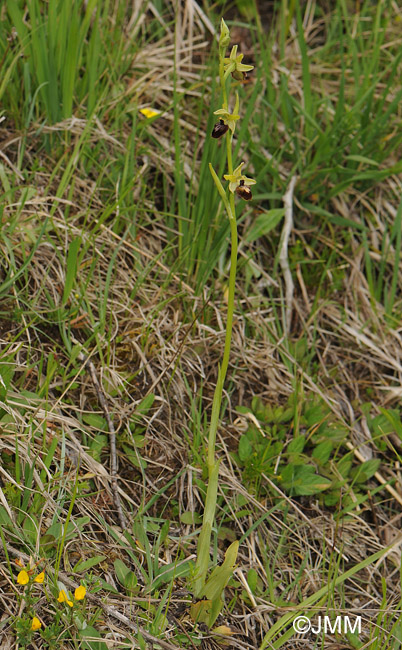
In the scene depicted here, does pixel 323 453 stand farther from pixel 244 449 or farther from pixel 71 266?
pixel 71 266

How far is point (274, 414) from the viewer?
213 cm

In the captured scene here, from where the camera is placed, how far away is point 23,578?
141 centimetres

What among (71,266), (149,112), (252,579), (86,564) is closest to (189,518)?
(252,579)

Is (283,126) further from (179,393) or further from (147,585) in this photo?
(147,585)

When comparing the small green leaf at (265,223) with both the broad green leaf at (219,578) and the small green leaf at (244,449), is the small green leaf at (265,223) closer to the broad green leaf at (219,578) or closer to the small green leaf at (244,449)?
the small green leaf at (244,449)

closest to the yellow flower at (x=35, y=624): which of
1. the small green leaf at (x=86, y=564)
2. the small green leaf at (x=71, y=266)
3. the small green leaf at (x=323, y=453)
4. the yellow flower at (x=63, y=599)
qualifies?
the yellow flower at (x=63, y=599)

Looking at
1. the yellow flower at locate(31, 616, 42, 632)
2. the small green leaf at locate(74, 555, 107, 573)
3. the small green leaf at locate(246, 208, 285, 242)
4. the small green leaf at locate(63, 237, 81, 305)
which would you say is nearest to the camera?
the yellow flower at locate(31, 616, 42, 632)

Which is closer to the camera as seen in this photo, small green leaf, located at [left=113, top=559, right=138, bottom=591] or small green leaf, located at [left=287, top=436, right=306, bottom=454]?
Result: small green leaf, located at [left=113, top=559, right=138, bottom=591]
